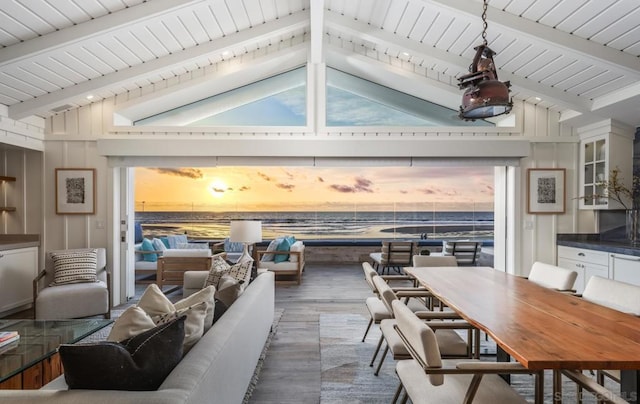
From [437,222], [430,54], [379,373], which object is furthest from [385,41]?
[437,222]

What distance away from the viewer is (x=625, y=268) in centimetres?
373

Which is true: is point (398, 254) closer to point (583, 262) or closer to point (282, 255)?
point (282, 255)

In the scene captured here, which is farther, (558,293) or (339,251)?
(339,251)

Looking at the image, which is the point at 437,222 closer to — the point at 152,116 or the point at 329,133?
the point at 329,133

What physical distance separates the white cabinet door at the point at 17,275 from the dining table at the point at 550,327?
14.8ft

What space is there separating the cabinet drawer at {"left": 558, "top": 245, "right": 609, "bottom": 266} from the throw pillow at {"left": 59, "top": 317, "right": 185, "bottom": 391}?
14.7 feet

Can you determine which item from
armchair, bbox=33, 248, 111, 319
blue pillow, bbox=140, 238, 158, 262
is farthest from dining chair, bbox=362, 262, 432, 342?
blue pillow, bbox=140, 238, 158, 262

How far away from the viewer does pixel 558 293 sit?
2.50m

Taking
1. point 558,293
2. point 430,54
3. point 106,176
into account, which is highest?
point 430,54

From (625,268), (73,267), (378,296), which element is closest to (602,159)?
(625,268)

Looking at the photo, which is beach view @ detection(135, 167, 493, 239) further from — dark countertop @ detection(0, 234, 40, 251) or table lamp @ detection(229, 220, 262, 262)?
table lamp @ detection(229, 220, 262, 262)

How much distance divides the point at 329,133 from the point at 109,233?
122 inches

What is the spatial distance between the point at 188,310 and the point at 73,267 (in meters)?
3.14

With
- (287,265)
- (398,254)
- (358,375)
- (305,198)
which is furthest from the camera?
(305,198)
